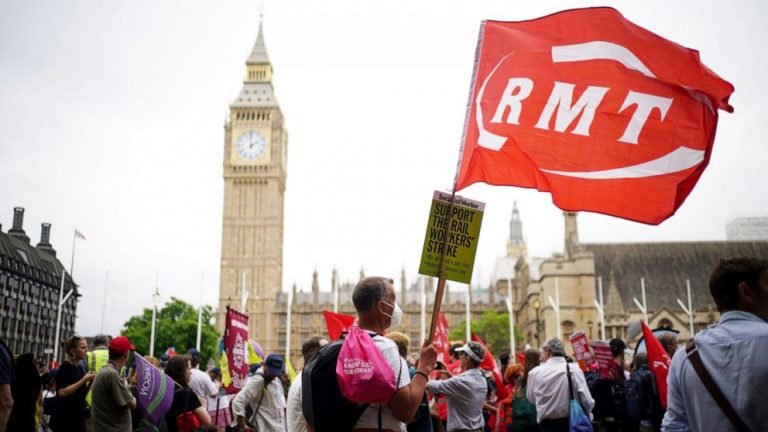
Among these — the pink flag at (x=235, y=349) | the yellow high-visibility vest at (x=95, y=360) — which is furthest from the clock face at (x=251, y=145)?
the yellow high-visibility vest at (x=95, y=360)

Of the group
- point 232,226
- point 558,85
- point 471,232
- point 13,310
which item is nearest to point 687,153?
point 558,85

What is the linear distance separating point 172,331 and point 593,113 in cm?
6530

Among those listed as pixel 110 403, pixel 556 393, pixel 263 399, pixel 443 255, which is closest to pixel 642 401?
pixel 556 393

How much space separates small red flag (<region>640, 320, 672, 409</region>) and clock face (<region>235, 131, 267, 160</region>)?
271ft

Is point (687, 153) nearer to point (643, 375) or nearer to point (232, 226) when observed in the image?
point (643, 375)

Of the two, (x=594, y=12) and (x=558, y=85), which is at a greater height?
(x=594, y=12)

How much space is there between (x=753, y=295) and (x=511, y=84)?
8.32 ft

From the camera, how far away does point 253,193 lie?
8812 centimetres

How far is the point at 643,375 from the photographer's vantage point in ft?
27.7

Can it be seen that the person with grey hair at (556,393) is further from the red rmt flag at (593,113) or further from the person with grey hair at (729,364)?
the person with grey hair at (729,364)

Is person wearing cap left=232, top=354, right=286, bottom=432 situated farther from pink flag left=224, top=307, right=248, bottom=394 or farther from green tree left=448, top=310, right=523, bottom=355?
green tree left=448, top=310, right=523, bottom=355

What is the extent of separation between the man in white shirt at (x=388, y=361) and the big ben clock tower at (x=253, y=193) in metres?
83.3

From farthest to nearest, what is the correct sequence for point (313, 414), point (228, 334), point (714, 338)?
point (228, 334) → point (313, 414) → point (714, 338)

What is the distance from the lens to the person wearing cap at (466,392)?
6.33 meters
